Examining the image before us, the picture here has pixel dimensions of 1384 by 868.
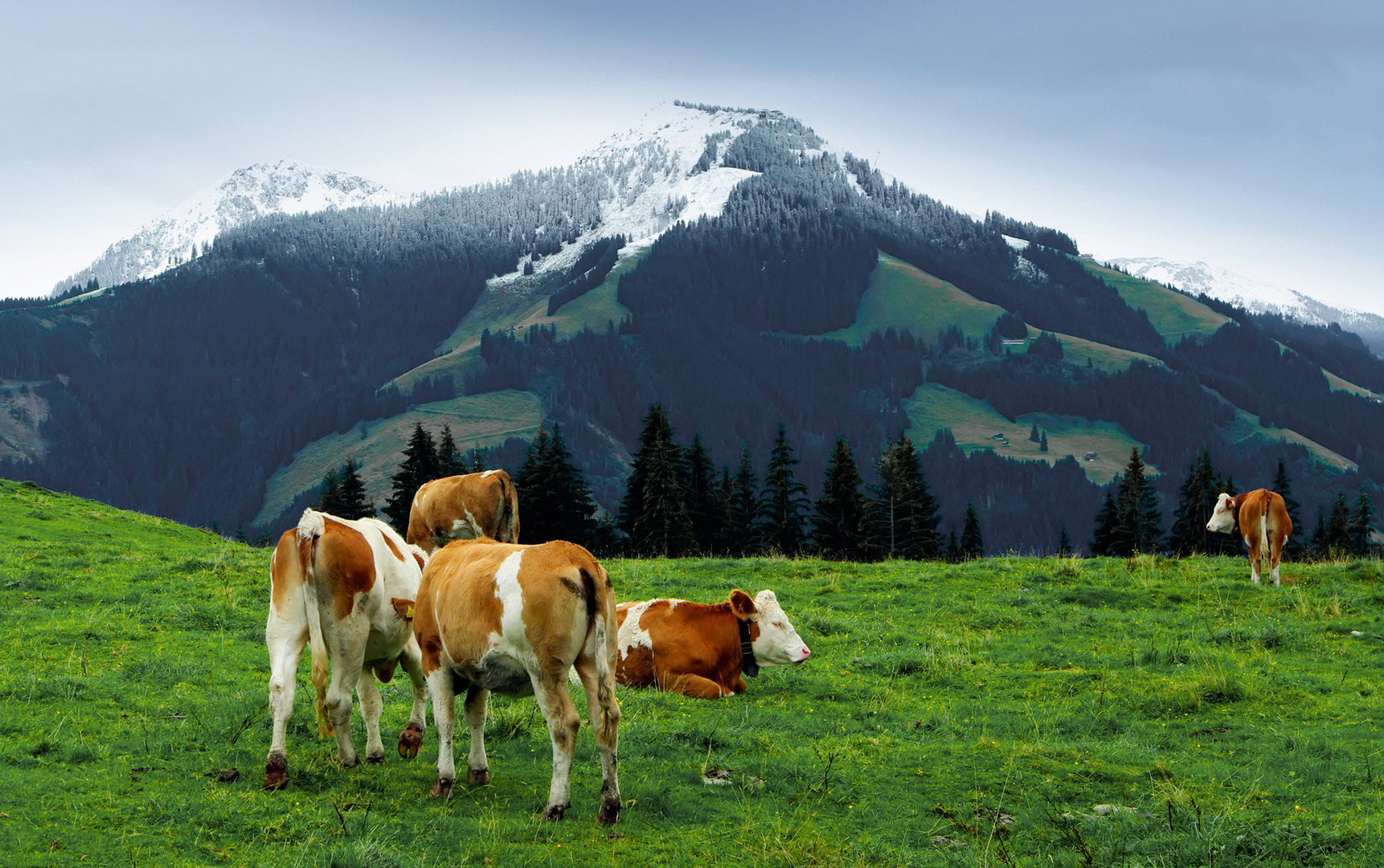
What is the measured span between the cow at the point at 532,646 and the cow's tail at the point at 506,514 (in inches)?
454

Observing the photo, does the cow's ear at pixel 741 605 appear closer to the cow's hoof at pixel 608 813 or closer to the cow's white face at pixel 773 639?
the cow's white face at pixel 773 639

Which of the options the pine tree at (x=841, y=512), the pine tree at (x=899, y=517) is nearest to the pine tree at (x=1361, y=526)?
the pine tree at (x=899, y=517)

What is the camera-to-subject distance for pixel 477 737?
10188 mm

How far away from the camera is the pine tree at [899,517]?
68688mm

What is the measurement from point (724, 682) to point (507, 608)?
6806 millimetres

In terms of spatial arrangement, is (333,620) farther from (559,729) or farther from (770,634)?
(770,634)

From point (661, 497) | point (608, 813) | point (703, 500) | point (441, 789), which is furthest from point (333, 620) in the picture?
point (703, 500)

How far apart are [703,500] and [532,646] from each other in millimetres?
60778

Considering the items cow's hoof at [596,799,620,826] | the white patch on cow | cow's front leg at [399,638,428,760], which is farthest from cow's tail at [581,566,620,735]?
the white patch on cow

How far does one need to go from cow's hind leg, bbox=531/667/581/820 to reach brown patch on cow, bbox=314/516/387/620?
8.21 feet

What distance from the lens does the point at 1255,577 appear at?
24172 millimetres

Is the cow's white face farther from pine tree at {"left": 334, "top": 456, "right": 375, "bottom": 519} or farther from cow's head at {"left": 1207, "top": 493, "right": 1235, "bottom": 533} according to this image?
pine tree at {"left": 334, "top": 456, "right": 375, "bottom": 519}

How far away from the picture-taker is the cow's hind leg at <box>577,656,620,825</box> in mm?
9211

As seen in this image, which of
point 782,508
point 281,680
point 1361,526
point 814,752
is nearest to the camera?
point 281,680
